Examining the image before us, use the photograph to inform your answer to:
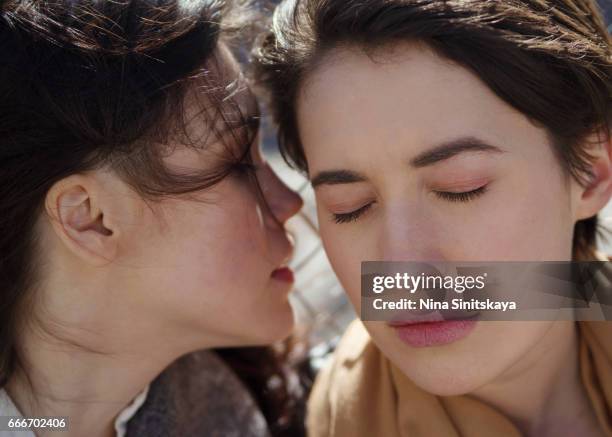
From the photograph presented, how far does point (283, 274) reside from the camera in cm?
164

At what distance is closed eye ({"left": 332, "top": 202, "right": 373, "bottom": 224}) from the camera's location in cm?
125

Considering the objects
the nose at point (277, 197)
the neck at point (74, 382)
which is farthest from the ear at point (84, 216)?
the nose at point (277, 197)

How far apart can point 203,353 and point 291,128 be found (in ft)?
2.12

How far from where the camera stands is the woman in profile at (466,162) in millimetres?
1163

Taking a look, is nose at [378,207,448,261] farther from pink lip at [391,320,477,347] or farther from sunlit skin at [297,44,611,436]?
pink lip at [391,320,477,347]

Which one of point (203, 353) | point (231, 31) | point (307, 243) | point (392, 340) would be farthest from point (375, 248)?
point (307, 243)

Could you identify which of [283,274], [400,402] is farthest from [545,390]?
[283,274]

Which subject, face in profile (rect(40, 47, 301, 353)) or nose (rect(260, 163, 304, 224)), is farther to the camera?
nose (rect(260, 163, 304, 224))

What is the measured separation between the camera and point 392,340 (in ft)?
4.19

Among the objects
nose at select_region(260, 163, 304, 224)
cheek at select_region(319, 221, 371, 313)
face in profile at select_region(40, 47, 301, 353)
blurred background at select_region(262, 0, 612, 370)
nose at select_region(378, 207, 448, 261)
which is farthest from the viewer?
blurred background at select_region(262, 0, 612, 370)

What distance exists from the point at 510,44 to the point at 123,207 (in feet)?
2.40

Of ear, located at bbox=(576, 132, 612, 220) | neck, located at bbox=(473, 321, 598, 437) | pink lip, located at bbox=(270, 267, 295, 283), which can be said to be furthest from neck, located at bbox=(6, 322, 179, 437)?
ear, located at bbox=(576, 132, 612, 220)

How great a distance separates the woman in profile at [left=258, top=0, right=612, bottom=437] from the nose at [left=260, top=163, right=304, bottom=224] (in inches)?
9.0

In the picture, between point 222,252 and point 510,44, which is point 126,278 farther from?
point 510,44
